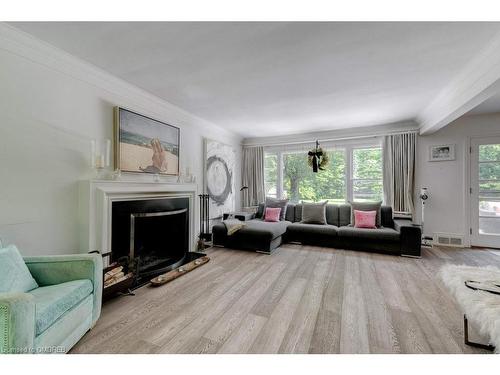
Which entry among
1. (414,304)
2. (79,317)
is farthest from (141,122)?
(414,304)

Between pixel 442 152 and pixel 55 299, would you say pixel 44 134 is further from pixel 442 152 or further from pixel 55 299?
pixel 442 152

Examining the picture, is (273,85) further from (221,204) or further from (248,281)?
(221,204)

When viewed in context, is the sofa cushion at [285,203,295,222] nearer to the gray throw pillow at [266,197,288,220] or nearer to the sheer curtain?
the gray throw pillow at [266,197,288,220]

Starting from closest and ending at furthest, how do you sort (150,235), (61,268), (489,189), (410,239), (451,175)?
(61,268) → (150,235) → (410,239) → (489,189) → (451,175)

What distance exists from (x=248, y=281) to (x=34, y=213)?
2.29m

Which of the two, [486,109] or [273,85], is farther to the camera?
[486,109]

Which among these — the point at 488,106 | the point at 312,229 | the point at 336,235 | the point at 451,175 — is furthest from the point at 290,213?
the point at 488,106

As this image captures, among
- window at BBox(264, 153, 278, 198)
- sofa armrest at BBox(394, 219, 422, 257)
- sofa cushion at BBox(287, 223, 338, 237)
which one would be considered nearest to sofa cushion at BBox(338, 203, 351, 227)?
sofa cushion at BBox(287, 223, 338, 237)

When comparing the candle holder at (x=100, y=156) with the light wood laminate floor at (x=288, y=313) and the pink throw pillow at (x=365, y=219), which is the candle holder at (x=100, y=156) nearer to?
the light wood laminate floor at (x=288, y=313)

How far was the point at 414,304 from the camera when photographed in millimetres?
2084

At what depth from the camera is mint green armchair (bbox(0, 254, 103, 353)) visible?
110cm

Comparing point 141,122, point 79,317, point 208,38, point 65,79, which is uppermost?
Answer: point 208,38

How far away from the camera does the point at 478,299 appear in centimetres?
137

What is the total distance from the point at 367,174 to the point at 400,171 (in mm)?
620
